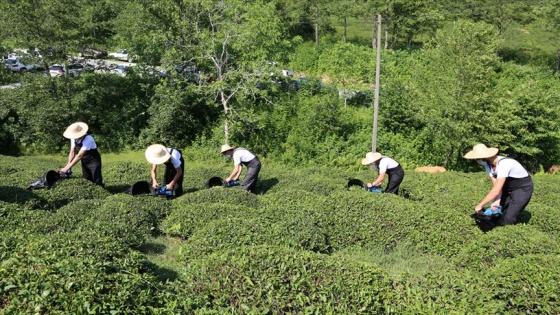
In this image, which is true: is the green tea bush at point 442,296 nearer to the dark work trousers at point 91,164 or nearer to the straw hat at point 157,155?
the straw hat at point 157,155

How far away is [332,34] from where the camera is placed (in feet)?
159

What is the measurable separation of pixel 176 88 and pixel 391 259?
885 inches

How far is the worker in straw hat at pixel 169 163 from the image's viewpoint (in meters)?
9.87

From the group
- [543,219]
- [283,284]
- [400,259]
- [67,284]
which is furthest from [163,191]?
[543,219]

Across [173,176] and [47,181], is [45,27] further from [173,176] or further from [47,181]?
[173,176]

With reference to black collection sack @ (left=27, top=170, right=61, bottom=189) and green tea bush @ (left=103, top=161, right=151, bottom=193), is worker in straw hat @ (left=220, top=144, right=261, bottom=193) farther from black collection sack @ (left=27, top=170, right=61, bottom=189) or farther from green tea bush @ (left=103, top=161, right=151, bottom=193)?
black collection sack @ (left=27, top=170, right=61, bottom=189)

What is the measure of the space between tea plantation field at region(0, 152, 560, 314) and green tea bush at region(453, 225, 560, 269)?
18mm

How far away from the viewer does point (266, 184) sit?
1280 centimetres

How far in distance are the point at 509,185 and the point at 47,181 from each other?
32.4 ft

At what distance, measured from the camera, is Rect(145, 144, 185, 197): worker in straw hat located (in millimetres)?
9867

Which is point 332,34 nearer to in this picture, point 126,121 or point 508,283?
point 126,121

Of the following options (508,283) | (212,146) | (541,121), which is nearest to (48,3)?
(212,146)

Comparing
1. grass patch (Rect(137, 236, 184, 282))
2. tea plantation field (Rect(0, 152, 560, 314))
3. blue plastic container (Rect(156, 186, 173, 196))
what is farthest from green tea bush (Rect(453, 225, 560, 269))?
blue plastic container (Rect(156, 186, 173, 196))

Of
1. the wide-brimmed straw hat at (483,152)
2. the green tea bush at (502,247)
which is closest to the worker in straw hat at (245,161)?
the wide-brimmed straw hat at (483,152)
